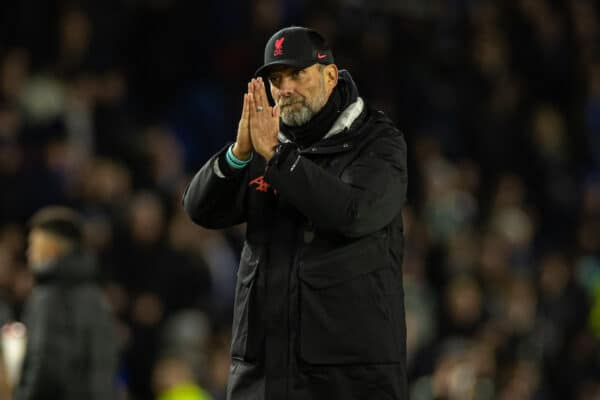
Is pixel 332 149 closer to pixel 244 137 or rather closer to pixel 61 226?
pixel 244 137

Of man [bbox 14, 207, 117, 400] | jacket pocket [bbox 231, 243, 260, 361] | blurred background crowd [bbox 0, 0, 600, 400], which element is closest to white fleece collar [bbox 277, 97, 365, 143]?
jacket pocket [bbox 231, 243, 260, 361]

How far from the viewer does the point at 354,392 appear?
4.30 m

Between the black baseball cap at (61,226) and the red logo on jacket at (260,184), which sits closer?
the red logo on jacket at (260,184)

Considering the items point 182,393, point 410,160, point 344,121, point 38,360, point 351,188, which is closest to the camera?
point 351,188

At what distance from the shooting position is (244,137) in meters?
4.35

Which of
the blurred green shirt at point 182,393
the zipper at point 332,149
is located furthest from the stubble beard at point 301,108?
the blurred green shirt at point 182,393

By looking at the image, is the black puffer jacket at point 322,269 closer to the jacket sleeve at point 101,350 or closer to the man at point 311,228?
the man at point 311,228

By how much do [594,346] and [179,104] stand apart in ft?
13.8

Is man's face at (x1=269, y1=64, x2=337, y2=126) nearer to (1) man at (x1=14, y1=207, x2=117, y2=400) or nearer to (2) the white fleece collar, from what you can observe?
(2) the white fleece collar

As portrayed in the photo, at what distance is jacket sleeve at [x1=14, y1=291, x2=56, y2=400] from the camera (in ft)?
21.4

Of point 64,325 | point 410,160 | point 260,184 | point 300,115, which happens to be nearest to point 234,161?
point 260,184

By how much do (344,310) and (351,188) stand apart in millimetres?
397

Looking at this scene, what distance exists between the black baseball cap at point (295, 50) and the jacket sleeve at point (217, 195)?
350mm

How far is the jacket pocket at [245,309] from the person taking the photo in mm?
4414
